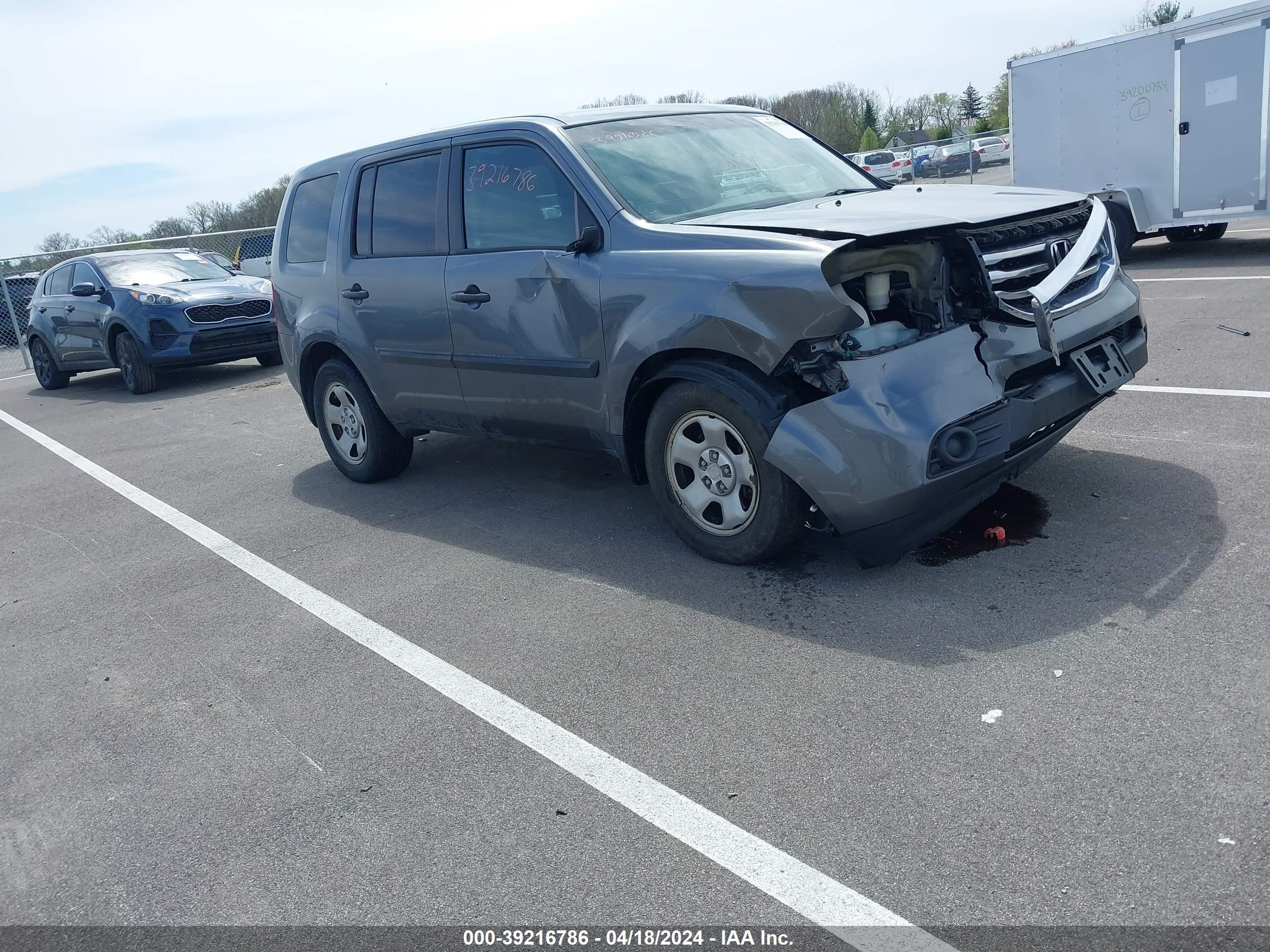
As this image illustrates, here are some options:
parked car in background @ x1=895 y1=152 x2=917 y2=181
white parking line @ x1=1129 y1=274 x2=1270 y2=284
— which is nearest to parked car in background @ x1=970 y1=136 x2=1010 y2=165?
parked car in background @ x1=895 y1=152 x2=917 y2=181

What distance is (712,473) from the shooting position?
4.52m

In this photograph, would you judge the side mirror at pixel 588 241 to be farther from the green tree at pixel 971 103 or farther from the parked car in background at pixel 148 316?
the green tree at pixel 971 103

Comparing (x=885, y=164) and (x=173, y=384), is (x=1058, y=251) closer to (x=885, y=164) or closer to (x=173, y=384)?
(x=173, y=384)

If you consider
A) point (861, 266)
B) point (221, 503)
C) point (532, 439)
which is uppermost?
point (861, 266)

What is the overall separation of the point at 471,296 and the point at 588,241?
0.89 m

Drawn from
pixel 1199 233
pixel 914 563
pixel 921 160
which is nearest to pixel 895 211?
pixel 914 563

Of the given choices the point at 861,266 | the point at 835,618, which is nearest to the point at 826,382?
the point at 861,266

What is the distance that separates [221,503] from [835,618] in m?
4.48

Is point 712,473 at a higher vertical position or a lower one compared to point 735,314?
lower

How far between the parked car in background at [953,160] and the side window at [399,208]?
23593 millimetres

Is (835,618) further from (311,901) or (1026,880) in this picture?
(311,901)

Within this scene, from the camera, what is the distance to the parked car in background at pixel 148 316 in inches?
501

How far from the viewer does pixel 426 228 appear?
5.75 meters

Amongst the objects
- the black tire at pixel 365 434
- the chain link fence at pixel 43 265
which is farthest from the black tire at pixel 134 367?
the black tire at pixel 365 434
